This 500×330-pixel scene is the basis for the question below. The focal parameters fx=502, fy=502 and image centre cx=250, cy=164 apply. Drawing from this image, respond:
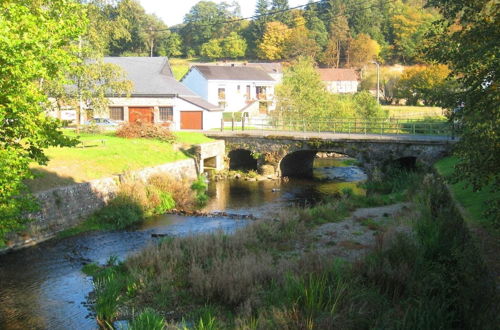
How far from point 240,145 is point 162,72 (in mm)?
15565

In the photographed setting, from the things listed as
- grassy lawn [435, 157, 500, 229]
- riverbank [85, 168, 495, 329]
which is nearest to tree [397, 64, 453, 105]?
grassy lawn [435, 157, 500, 229]

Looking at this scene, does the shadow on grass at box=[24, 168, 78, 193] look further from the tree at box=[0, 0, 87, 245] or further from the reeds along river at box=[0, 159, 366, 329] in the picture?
the tree at box=[0, 0, 87, 245]

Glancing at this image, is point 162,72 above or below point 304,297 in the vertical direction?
above

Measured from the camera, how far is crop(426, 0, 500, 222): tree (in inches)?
364

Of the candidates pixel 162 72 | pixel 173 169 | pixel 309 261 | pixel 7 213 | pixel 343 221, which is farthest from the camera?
pixel 162 72

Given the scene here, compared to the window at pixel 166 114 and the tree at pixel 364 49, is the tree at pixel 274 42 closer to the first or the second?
the tree at pixel 364 49

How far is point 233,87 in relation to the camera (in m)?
67.6

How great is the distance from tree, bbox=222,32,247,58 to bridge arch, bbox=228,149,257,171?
70.4 meters

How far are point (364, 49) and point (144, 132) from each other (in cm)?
7345

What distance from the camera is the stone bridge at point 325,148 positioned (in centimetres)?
3080

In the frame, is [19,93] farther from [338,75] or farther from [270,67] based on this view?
[338,75]

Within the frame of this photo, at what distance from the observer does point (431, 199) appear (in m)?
19.0

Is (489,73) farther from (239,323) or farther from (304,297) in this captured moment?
(239,323)

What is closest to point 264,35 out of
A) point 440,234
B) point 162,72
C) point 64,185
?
point 162,72
